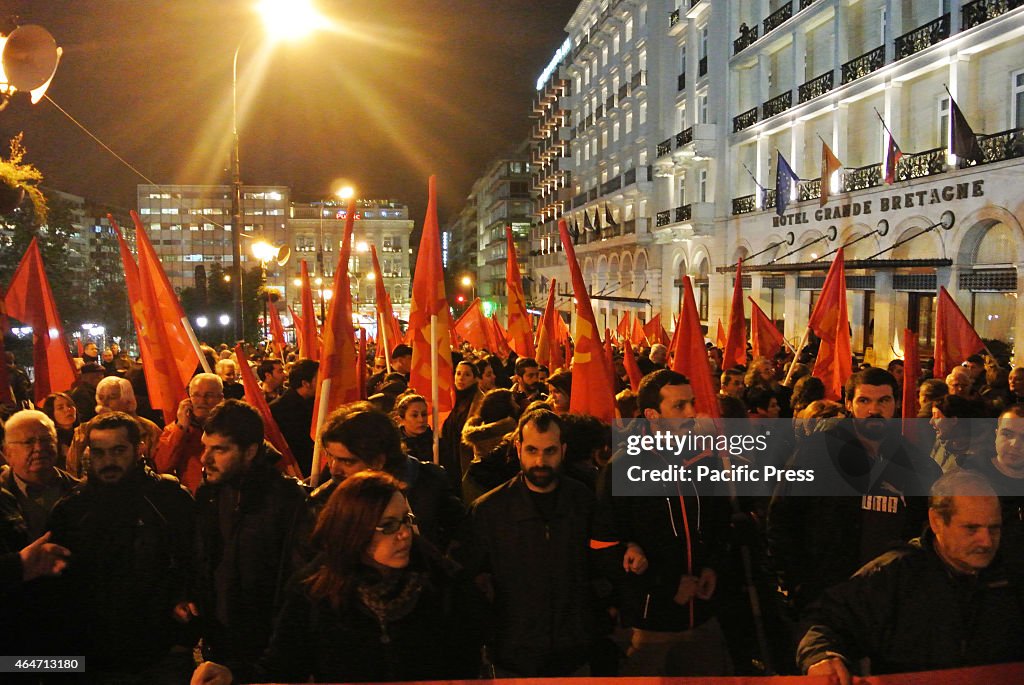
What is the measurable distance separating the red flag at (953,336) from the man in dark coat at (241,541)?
29.7 ft

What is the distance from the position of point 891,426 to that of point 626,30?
4369cm

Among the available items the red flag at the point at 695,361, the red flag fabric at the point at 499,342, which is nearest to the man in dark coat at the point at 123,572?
the red flag at the point at 695,361

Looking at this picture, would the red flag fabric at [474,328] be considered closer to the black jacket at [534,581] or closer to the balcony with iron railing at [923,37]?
the black jacket at [534,581]

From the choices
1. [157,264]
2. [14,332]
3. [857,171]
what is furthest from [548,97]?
[157,264]

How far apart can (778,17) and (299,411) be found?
25.7m

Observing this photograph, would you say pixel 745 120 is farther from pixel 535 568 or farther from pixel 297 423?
pixel 535 568

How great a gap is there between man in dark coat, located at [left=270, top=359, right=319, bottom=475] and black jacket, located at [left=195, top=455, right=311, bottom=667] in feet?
10.4

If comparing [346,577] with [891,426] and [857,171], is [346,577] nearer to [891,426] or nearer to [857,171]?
[891,426]

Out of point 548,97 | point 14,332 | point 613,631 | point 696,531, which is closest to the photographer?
point 696,531

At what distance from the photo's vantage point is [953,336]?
10.4 meters

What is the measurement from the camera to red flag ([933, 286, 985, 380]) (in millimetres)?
10102

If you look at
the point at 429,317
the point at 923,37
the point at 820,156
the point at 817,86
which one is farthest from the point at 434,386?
the point at 820,156

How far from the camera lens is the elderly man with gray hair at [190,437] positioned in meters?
5.45

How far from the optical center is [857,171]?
22609mm
